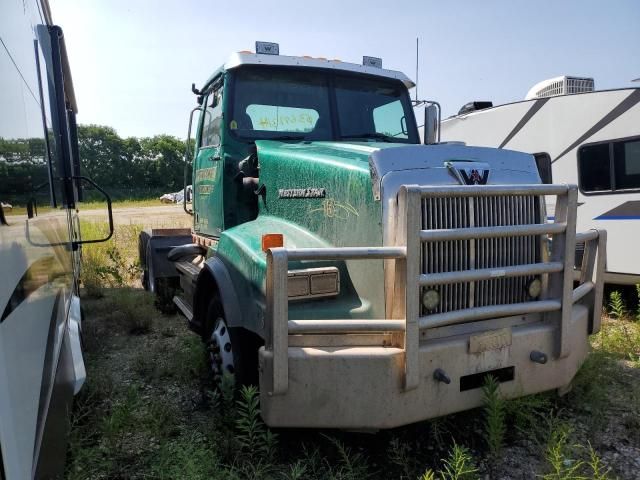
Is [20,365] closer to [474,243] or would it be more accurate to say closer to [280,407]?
[280,407]

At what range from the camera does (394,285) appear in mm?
2586

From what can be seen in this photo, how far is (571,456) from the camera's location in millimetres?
2973

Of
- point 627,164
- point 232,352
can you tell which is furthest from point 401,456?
point 627,164

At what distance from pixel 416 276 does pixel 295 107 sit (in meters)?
2.26

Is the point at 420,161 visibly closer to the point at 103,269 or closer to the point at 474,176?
the point at 474,176

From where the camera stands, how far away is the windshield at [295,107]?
4.18 metres

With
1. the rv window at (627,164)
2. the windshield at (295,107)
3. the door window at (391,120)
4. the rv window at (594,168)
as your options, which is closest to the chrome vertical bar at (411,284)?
the windshield at (295,107)

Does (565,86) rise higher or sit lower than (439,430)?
higher

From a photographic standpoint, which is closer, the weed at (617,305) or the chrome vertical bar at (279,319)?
the chrome vertical bar at (279,319)

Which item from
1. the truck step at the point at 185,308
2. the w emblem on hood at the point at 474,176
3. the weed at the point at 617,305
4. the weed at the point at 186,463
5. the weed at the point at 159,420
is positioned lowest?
the weed at the point at 159,420

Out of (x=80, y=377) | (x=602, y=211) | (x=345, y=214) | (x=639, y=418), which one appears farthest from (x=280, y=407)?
(x=602, y=211)

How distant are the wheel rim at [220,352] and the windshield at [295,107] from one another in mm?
1654

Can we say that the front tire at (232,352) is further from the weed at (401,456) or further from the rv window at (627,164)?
the rv window at (627,164)

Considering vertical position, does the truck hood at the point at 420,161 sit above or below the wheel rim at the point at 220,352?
above
